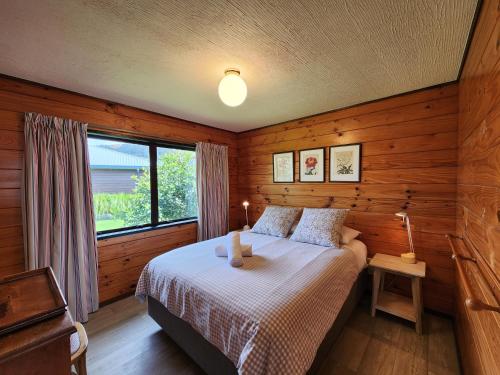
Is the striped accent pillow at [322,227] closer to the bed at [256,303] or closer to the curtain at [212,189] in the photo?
the bed at [256,303]

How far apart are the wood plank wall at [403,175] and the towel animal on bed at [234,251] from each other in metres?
1.37

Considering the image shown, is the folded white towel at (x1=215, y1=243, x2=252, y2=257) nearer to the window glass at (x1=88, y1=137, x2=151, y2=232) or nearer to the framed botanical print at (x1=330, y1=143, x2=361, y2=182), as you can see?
the window glass at (x1=88, y1=137, x2=151, y2=232)

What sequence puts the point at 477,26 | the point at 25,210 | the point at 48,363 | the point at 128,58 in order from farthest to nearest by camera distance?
1. the point at 25,210
2. the point at 128,58
3. the point at 477,26
4. the point at 48,363

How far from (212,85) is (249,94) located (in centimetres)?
41

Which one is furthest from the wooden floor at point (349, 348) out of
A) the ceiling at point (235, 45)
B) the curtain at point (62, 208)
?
the ceiling at point (235, 45)

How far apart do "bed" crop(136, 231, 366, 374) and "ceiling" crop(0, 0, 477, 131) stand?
5.20 ft

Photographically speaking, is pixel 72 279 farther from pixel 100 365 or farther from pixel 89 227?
pixel 100 365

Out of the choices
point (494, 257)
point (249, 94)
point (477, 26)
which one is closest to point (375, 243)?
point (494, 257)

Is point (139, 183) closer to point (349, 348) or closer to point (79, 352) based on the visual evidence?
point (79, 352)

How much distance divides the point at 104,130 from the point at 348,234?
114 inches

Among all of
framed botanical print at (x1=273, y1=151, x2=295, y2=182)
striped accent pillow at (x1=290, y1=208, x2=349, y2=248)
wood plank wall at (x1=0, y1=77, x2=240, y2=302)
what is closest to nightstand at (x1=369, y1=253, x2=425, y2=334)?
striped accent pillow at (x1=290, y1=208, x2=349, y2=248)

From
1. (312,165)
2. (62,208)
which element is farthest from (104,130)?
(312,165)

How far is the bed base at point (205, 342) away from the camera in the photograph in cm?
134

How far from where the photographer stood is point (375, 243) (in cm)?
242
